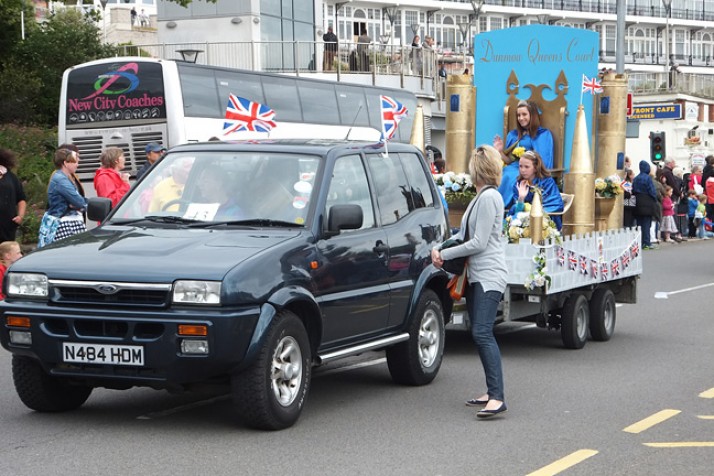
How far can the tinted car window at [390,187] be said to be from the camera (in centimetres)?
945

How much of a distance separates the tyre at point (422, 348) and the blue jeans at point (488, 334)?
105 cm

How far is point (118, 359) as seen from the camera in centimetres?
754

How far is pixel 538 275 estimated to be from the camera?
11.2 m

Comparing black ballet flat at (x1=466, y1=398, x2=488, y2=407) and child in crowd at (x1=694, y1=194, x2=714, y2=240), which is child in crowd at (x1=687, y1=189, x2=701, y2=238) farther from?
black ballet flat at (x1=466, y1=398, x2=488, y2=407)

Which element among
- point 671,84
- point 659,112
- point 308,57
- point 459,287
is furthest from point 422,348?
point 671,84

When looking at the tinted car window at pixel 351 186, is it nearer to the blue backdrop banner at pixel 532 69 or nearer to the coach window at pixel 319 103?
the blue backdrop banner at pixel 532 69

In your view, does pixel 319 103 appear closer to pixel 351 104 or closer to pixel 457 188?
pixel 351 104

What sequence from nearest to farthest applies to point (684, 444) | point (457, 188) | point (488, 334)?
point (684, 444) < point (488, 334) < point (457, 188)

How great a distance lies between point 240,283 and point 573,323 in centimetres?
528

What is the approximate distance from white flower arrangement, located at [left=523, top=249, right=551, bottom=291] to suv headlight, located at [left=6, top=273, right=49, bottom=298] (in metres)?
4.87

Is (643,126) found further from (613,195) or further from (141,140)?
(613,195)

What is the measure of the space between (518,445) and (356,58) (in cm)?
3557

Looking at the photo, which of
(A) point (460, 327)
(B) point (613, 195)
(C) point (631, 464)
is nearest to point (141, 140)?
(B) point (613, 195)

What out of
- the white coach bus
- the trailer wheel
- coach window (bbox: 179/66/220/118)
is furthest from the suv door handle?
coach window (bbox: 179/66/220/118)
